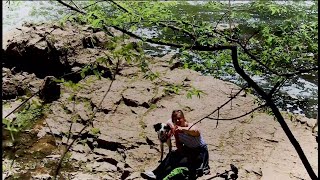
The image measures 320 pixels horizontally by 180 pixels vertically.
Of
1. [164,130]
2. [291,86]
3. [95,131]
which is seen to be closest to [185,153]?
[164,130]

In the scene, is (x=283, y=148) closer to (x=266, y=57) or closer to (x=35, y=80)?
(x=266, y=57)

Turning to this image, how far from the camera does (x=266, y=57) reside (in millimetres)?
5383

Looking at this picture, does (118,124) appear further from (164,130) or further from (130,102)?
(164,130)

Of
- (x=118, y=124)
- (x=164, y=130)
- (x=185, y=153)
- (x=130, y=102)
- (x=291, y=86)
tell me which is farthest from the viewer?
Answer: (x=291, y=86)

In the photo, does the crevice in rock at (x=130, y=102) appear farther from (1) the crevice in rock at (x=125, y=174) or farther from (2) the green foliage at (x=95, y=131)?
(1) the crevice in rock at (x=125, y=174)

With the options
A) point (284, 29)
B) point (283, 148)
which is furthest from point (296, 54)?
point (283, 148)

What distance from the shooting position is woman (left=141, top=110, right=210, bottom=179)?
7.73 meters

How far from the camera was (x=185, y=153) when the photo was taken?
7.91 meters

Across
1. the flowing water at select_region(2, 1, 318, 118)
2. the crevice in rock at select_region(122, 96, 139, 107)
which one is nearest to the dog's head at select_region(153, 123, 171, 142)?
the crevice in rock at select_region(122, 96, 139, 107)

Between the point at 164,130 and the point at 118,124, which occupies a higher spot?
the point at 164,130

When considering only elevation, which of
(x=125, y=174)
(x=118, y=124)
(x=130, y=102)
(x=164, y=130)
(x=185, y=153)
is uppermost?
(x=164, y=130)

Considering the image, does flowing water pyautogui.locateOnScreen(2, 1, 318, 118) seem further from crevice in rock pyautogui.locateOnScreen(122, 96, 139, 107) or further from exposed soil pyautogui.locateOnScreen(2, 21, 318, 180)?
crevice in rock pyautogui.locateOnScreen(122, 96, 139, 107)

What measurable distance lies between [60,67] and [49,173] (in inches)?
203

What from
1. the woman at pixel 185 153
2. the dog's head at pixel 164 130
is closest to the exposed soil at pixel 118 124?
the woman at pixel 185 153
